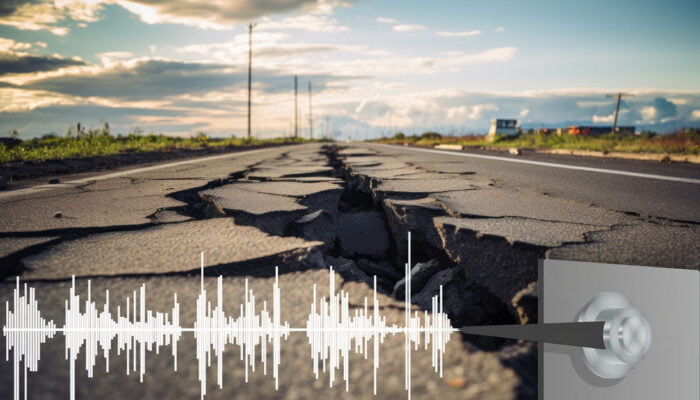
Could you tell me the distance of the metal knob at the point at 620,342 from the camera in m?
0.84

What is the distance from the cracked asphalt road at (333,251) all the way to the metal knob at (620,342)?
17cm

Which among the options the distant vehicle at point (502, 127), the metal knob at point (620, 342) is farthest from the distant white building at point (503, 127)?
the metal knob at point (620, 342)

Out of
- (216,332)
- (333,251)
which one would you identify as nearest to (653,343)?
(216,332)

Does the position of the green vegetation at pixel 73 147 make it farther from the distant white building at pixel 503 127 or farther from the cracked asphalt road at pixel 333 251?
the distant white building at pixel 503 127

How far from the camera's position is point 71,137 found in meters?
12.8

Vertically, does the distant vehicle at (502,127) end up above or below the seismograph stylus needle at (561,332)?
above

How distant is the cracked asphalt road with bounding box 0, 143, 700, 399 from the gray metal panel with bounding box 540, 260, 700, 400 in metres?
0.11

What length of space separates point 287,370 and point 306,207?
2169mm

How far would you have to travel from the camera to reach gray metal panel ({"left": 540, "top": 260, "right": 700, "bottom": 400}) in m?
0.82

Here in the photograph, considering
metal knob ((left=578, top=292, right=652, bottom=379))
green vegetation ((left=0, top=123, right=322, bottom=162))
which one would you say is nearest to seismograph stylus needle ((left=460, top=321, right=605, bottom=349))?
metal knob ((left=578, top=292, right=652, bottom=379))

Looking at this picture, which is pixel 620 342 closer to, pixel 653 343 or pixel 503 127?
pixel 653 343

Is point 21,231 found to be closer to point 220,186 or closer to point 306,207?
point 306,207

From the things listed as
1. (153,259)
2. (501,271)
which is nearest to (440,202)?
(501,271)

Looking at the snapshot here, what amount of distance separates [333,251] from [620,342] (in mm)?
1820
